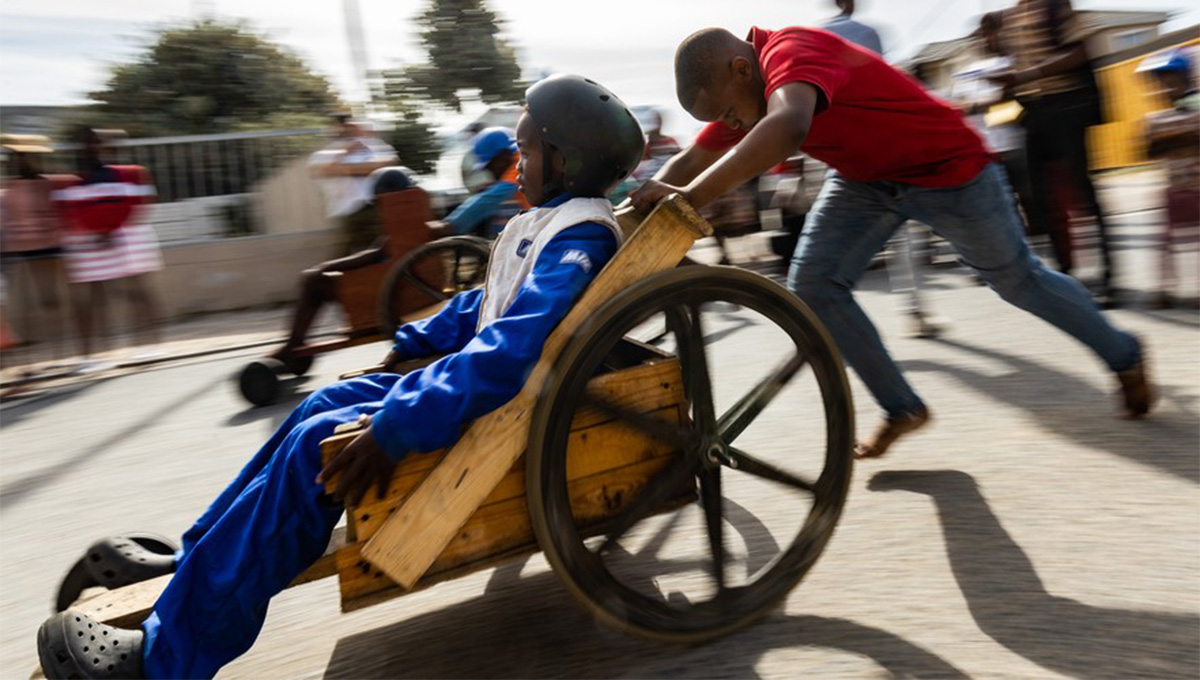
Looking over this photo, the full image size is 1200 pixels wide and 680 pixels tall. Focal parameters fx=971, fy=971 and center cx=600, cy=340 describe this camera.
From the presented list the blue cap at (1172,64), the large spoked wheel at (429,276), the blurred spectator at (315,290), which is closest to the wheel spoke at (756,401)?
the large spoked wheel at (429,276)

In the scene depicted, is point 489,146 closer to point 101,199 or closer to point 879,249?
point 879,249

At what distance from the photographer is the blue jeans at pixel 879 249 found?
3.29 meters

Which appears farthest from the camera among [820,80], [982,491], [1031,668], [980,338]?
[980,338]

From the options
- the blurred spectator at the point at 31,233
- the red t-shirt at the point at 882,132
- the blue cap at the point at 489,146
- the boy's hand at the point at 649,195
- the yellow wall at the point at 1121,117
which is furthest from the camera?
the yellow wall at the point at 1121,117

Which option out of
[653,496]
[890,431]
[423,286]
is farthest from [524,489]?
[423,286]

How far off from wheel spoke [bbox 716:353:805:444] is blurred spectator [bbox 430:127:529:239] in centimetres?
411

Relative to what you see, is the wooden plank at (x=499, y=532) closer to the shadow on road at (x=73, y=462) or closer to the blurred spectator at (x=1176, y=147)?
the shadow on road at (x=73, y=462)

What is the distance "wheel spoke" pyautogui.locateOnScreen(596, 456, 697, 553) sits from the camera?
2250mm

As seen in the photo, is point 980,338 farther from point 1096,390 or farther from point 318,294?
point 318,294

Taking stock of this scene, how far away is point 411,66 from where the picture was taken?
2247cm

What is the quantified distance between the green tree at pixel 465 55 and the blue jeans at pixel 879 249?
20955mm

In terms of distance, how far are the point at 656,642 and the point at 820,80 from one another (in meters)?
1.54

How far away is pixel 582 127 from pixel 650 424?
0.78 meters

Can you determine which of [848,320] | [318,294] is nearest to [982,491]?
[848,320]
